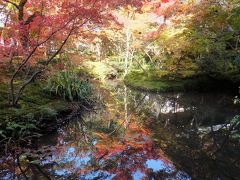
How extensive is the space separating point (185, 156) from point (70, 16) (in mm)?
4354

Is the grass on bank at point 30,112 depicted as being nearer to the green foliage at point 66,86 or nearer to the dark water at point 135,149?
the green foliage at point 66,86

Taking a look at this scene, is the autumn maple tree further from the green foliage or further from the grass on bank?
the green foliage

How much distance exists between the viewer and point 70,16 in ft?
24.6

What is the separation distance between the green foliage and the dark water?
0.84m

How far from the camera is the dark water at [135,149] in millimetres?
6266

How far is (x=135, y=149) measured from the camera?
7727mm

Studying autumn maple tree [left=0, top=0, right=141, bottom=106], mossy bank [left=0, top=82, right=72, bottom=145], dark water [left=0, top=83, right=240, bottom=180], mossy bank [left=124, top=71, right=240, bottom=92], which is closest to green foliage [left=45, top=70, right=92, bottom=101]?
mossy bank [left=0, top=82, right=72, bottom=145]

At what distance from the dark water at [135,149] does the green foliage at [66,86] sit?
2.77ft

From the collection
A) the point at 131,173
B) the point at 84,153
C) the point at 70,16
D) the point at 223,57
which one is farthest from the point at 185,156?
the point at 223,57

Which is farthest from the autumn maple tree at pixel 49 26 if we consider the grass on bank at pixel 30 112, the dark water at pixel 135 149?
the dark water at pixel 135 149

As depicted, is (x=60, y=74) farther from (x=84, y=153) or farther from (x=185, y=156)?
(x=185, y=156)

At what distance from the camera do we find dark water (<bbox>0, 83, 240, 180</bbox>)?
247 inches

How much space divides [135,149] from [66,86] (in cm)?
424

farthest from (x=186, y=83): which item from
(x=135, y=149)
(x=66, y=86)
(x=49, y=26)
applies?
(x=49, y=26)
